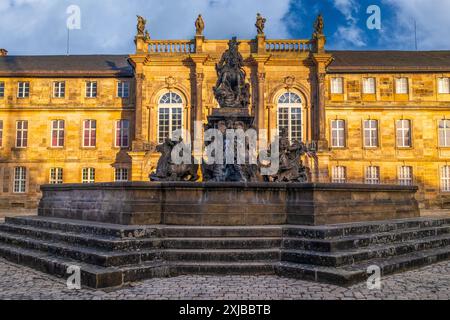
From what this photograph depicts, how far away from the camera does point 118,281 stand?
6703 millimetres

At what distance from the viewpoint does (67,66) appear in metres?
36.5

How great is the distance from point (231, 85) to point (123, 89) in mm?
24126

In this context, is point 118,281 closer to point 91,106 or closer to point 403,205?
point 403,205

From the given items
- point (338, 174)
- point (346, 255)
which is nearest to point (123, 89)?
point (338, 174)

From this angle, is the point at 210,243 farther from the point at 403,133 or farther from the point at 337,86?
the point at 403,133

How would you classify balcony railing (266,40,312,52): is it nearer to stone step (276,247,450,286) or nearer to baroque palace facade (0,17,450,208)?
baroque palace facade (0,17,450,208)

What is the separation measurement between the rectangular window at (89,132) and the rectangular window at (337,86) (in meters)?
20.4

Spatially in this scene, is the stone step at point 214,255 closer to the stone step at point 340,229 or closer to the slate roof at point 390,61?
the stone step at point 340,229

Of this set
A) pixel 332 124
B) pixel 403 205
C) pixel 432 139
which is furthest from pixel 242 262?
pixel 432 139

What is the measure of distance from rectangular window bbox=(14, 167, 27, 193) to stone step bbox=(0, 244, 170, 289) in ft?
92.0

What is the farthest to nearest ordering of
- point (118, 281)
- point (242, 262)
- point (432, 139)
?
point (432, 139), point (242, 262), point (118, 281)

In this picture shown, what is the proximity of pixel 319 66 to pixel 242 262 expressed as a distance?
27.1m

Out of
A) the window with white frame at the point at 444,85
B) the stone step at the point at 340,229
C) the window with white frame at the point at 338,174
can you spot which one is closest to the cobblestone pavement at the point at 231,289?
the stone step at the point at 340,229

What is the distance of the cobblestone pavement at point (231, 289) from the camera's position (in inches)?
239
